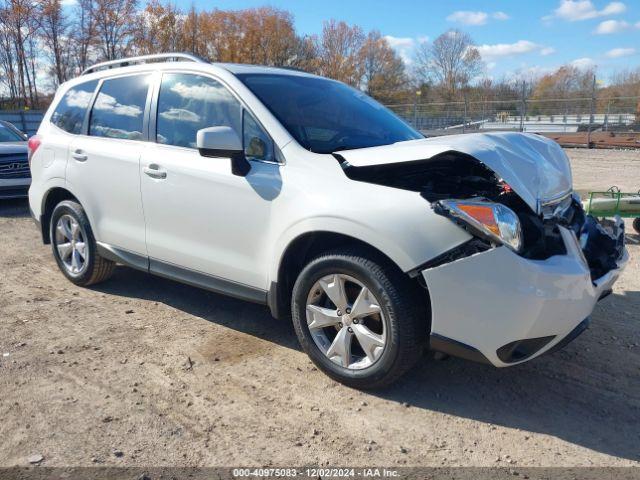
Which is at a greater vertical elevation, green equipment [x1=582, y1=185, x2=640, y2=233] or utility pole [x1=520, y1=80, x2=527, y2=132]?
utility pole [x1=520, y1=80, x2=527, y2=132]

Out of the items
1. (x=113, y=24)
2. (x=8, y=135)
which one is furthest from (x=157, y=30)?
(x=8, y=135)

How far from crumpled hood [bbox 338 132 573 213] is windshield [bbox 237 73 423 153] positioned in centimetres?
42

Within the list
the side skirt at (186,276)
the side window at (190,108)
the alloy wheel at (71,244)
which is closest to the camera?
the side skirt at (186,276)

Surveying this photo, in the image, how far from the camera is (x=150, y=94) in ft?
14.2

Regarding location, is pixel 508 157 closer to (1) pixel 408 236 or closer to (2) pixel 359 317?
(1) pixel 408 236

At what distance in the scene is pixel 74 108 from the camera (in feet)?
16.9

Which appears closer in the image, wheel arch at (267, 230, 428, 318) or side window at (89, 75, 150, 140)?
wheel arch at (267, 230, 428, 318)

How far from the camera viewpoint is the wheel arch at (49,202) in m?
5.19

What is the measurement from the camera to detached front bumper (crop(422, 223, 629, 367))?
8.91 ft

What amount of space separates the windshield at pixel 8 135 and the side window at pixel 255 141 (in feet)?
28.9

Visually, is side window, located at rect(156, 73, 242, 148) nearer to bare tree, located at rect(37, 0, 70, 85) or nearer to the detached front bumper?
the detached front bumper

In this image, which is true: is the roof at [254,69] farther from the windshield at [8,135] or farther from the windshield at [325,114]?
the windshield at [8,135]

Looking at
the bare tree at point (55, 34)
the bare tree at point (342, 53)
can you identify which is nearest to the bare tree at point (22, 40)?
the bare tree at point (55, 34)

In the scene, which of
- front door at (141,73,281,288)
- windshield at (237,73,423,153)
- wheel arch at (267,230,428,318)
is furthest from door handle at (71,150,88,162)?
wheel arch at (267,230,428,318)
